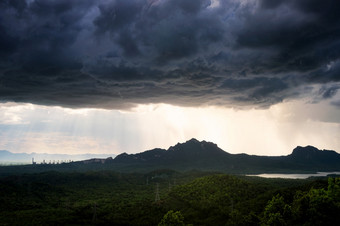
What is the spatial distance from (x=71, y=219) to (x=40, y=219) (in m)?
14.9

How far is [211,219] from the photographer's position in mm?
134875

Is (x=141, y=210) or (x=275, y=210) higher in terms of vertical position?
(x=275, y=210)

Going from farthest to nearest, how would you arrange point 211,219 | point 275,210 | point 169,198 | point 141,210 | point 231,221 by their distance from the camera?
point 169,198, point 141,210, point 211,219, point 231,221, point 275,210

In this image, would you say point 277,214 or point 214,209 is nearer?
point 277,214

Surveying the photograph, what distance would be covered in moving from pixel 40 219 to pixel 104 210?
39224mm

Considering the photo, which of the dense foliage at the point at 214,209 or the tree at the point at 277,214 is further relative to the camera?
the dense foliage at the point at 214,209

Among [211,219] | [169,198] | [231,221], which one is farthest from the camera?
[169,198]

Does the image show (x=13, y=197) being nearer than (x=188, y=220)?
No

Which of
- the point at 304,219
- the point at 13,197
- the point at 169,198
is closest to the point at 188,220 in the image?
the point at 169,198

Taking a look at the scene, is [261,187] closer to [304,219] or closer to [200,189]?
[200,189]

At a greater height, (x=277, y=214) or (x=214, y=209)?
(x=277, y=214)

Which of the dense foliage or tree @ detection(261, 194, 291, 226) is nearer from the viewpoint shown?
tree @ detection(261, 194, 291, 226)

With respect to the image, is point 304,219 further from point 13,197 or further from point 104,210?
point 13,197

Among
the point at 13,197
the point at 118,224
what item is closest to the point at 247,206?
the point at 118,224
